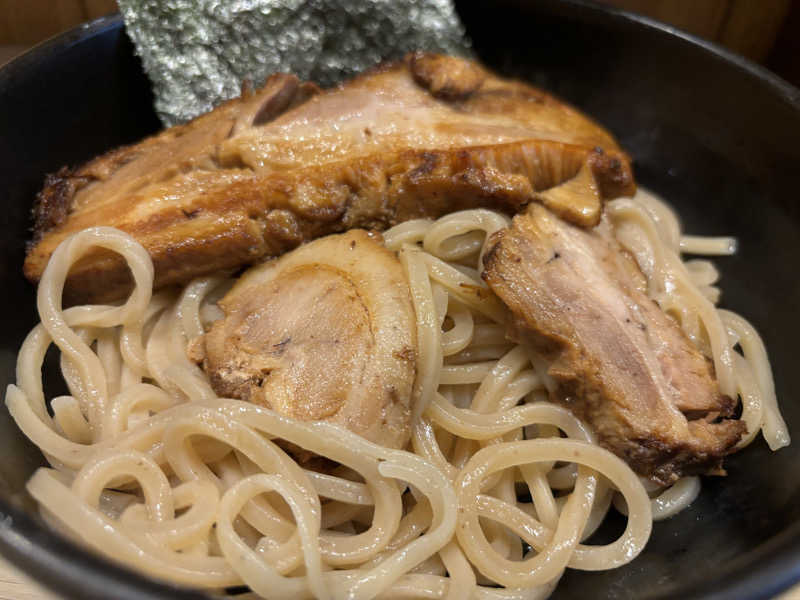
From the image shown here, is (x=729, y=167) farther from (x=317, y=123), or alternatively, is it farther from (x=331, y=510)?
(x=331, y=510)

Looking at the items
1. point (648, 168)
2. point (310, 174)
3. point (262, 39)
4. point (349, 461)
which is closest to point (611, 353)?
point (349, 461)

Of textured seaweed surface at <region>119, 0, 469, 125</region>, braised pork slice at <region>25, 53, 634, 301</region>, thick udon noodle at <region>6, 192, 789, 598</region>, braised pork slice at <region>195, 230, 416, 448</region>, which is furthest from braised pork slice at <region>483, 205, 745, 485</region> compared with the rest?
textured seaweed surface at <region>119, 0, 469, 125</region>

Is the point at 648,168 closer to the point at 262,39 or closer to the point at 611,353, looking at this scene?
Result: the point at 611,353

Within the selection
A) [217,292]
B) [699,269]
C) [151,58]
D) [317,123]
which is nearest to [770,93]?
[699,269]

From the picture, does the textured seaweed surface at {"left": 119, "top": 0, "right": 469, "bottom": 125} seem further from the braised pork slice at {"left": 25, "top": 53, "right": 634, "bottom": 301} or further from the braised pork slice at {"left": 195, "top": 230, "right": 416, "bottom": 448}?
the braised pork slice at {"left": 195, "top": 230, "right": 416, "bottom": 448}

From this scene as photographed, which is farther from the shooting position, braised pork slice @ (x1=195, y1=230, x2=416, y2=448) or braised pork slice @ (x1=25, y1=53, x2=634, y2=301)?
braised pork slice @ (x1=25, y1=53, x2=634, y2=301)

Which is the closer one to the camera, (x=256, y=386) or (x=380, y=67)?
(x=256, y=386)
